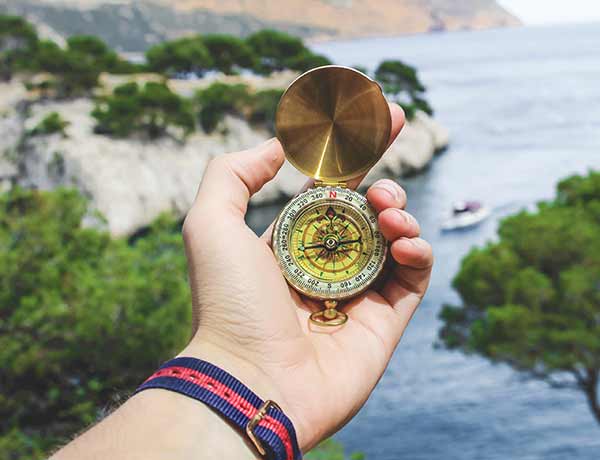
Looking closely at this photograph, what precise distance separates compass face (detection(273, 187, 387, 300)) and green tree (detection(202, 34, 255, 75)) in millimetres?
29660

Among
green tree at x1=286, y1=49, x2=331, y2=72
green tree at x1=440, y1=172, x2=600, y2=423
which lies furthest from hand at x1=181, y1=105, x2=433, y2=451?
green tree at x1=286, y1=49, x2=331, y2=72

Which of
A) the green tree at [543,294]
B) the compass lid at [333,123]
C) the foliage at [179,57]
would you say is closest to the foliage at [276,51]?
the foliage at [179,57]

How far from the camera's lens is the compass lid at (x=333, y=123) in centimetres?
243

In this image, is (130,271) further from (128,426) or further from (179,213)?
(179,213)

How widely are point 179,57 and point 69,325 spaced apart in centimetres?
2491

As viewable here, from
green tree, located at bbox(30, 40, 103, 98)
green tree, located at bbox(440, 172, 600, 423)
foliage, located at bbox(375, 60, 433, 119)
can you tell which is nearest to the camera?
green tree, located at bbox(440, 172, 600, 423)

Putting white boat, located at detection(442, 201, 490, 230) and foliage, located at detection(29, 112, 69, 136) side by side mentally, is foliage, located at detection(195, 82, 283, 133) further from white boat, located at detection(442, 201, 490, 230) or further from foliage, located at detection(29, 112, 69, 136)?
white boat, located at detection(442, 201, 490, 230)

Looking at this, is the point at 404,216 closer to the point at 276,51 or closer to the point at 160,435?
the point at 160,435

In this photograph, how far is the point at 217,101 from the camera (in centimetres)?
2436

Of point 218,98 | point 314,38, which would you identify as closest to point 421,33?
point 314,38

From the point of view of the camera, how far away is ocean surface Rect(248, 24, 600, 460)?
10750 mm

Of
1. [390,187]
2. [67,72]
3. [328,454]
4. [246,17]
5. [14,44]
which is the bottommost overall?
[246,17]

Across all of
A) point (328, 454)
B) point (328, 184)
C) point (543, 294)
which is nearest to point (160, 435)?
point (328, 184)

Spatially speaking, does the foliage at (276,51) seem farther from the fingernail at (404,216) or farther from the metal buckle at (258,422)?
the metal buckle at (258,422)
